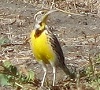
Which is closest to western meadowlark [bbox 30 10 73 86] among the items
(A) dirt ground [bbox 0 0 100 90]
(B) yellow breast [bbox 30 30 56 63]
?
(B) yellow breast [bbox 30 30 56 63]

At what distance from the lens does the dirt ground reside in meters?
8.39

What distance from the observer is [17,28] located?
1073 centimetres

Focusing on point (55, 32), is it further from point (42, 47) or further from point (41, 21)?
point (42, 47)

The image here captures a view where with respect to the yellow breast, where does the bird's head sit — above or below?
above

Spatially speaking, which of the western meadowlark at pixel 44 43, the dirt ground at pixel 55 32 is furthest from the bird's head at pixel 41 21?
the dirt ground at pixel 55 32

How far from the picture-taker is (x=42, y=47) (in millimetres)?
6625

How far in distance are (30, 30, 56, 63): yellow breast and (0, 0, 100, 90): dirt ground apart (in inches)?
17.7

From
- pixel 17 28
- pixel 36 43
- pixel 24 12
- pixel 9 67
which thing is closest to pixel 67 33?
pixel 17 28

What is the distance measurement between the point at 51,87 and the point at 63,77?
1.03 m

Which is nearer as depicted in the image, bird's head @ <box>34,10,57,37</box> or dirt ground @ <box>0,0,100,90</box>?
bird's head @ <box>34,10,57,37</box>

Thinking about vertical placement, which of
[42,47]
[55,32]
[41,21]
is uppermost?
[41,21]

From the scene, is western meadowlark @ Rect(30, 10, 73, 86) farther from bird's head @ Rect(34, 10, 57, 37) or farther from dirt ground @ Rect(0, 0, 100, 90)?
dirt ground @ Rect(0, 0, 100, 90)

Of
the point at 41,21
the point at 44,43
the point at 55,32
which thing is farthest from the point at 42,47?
the point at 55,32

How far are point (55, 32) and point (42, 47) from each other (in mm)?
3825
